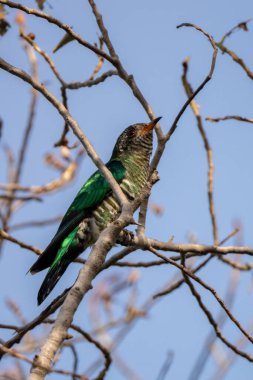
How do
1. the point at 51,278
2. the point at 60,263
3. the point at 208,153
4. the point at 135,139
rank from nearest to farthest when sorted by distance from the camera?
1. the point at 208,153
2. the point at 51,278
3. the point at 60,263
4. the point at 135,139

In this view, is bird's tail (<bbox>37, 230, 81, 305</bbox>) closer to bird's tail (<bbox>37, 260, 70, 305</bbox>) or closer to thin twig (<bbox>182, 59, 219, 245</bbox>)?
bird's tail (<bbox>37, 260, 70, 305</bbox>)

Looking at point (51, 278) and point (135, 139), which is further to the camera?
point (135, 139)

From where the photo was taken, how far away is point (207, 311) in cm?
459

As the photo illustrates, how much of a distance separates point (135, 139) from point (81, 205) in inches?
50.6

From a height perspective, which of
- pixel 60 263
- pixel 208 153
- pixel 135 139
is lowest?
pixel 60 263

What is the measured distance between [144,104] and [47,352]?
86.7 inches

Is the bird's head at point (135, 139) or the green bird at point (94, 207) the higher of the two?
the bird's head at point (135, 139)

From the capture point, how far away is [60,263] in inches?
233

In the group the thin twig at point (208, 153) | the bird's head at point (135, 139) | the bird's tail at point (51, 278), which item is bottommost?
the bird's tail at point (51, 278)

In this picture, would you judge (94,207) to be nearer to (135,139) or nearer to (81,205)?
(81,205)

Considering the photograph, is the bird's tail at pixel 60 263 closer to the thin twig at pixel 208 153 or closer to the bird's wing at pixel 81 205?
the bird's wing at pixel 81 205

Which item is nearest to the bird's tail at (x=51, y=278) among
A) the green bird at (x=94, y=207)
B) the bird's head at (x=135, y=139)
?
the green bird at (x=94, y=207)

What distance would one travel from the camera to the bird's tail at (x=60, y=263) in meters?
5.37

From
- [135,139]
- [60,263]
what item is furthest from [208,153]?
[135,139]
